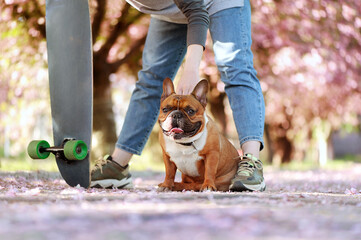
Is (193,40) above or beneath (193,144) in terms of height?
above

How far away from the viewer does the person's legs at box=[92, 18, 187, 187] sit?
2.54 m

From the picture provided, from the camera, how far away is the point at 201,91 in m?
2.21

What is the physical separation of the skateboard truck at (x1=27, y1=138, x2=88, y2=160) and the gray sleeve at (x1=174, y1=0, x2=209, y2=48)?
0.74m

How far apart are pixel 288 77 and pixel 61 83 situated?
6298 mm

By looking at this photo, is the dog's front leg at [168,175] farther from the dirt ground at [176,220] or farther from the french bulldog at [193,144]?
the dirt ground at [176,220]

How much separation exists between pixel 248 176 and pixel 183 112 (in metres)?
0.46

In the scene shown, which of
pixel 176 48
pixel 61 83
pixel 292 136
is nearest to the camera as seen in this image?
pixel 61 83

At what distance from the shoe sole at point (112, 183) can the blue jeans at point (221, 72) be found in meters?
0.19

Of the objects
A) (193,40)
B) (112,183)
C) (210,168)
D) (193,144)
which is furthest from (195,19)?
(112,183)

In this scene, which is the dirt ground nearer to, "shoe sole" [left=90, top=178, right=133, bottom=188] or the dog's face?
the dog's face

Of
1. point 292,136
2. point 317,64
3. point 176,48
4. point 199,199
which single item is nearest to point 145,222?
point 199,199

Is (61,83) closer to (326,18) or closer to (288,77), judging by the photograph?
(326,18)

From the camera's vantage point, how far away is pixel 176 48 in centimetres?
262

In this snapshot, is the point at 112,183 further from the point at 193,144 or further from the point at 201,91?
the point at 201,91
